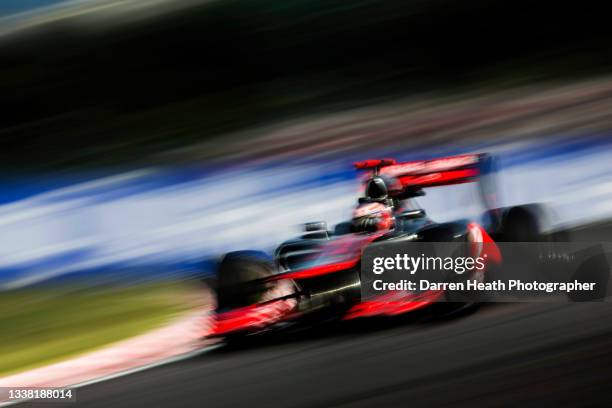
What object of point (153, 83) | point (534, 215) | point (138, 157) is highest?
point (153, 83)

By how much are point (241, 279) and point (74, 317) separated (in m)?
2.05

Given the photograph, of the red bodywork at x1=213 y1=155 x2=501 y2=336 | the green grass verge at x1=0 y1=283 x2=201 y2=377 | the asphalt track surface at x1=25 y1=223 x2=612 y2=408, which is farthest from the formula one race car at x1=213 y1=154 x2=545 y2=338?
the green grass verge at x1=0 y1=283 x2=201 y2=377

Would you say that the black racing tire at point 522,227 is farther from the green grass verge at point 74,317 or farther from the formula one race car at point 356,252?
the green grass verge at point 74,317

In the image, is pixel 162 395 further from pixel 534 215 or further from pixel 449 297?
pixel 534 215

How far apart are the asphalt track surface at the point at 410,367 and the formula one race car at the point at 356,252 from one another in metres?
0.12

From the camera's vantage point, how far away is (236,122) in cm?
931

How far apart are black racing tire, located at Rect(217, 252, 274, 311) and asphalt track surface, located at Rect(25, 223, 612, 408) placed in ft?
1.03

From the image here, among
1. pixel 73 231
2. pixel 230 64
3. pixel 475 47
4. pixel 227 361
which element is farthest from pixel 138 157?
pixel 227 361

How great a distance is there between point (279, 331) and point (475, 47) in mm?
6817

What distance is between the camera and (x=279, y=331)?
14.1 ft

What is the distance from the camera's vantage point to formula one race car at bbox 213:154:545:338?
4.20 metres

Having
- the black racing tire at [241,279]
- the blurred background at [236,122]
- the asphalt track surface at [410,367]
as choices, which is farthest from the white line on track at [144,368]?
the blurred background at [236,122]

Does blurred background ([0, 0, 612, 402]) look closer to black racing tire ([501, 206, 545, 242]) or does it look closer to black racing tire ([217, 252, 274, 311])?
black racing tire ([217, 252, 274, 311])

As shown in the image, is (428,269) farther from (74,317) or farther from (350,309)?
(74,317)
